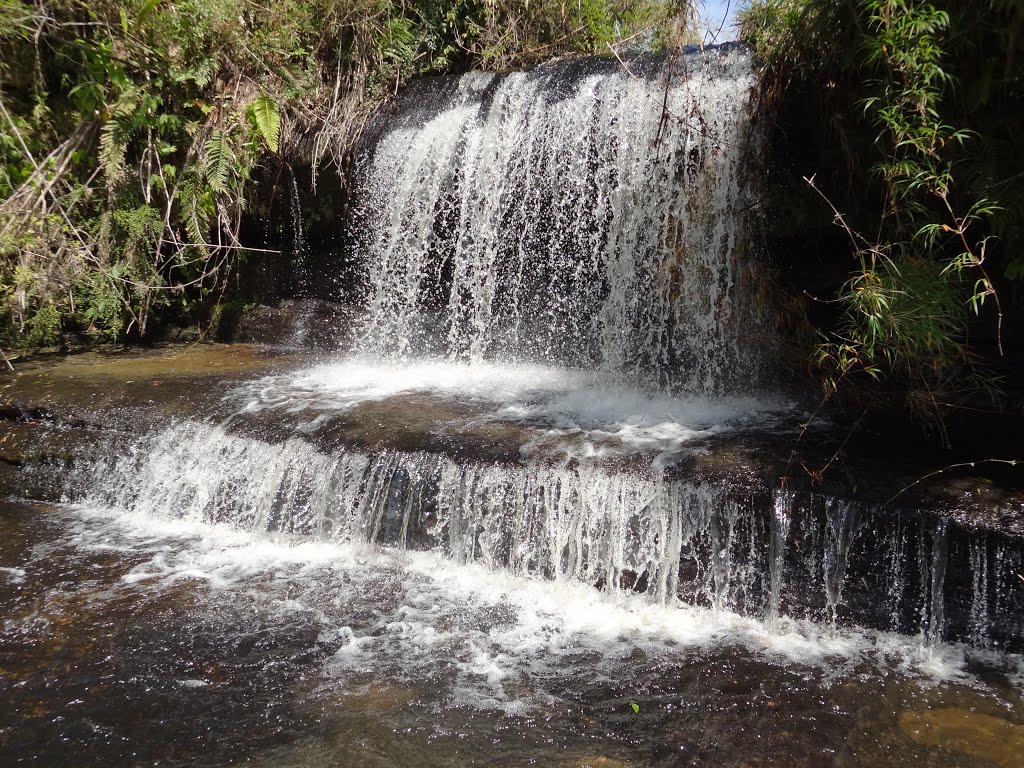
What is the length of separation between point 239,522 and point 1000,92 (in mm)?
4939

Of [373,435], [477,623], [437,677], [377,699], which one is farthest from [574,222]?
[377,699]

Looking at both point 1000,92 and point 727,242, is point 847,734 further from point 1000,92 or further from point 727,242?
point 727,242

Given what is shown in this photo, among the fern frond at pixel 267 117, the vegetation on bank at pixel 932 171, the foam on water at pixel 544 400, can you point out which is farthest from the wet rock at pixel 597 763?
the fern frond at pixel 267 117

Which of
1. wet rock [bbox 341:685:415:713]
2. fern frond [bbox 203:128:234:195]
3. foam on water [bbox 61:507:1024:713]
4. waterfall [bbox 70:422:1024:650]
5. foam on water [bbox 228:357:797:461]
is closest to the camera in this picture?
wet rock [bbox 341:685:415:713]

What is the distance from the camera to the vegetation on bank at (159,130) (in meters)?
6.82

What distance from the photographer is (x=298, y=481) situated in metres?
4.71

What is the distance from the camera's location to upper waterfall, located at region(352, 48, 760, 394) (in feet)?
19.0

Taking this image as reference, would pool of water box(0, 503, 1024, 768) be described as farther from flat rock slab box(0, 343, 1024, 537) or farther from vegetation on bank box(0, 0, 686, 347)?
vegetation on bank box(0, 0, 686, 347)

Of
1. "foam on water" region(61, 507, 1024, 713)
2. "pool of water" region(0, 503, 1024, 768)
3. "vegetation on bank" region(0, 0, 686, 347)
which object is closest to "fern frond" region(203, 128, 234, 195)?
"vegetation on bank" region(0, 0, 686, 347)

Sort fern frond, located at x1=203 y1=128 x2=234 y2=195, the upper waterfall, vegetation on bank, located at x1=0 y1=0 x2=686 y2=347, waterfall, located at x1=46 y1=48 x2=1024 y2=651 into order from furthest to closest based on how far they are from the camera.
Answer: fern frond, located at x1=203 y1=128 x2=234 y2=195, vegetation on bank, located at x1=0 y1=0 x2=686 y2=347, the upper waterfall, waterfall, located at x1=46 y1=48 x2=1024 y2=651

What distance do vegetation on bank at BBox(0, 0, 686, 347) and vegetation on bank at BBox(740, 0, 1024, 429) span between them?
2445mm

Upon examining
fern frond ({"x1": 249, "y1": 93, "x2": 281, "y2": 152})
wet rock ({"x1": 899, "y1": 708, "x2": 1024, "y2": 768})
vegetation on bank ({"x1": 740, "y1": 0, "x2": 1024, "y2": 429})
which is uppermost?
fern frond ({"x1": 249, "y1": 93, "x2": 281, "y2": 152})

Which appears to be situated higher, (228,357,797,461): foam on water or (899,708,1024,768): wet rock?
(228,357,797,461): foam on water

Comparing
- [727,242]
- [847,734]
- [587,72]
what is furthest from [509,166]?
[847,734]
